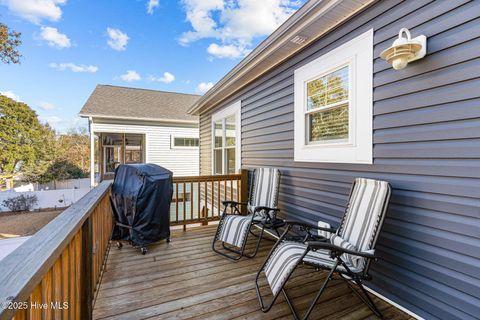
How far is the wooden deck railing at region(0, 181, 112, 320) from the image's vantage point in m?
0.69

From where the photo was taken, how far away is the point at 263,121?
177 inches

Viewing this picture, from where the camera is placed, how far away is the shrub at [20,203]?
10523 millimetres

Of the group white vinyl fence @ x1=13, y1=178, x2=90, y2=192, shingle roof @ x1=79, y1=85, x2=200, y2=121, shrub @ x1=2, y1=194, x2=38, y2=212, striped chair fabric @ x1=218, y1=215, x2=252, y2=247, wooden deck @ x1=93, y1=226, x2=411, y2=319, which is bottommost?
shrub @ x1=2, y1=194, x2=38, y2=212

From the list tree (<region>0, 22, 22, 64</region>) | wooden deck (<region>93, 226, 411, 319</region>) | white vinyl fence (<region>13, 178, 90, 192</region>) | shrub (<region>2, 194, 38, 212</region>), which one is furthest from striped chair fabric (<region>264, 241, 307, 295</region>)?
white vinyl fence (<region>13, 178, 90, 192</region>)

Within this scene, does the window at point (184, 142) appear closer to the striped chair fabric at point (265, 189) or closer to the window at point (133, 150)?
the window at point (133, 150)

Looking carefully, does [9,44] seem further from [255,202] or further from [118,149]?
[118,149]

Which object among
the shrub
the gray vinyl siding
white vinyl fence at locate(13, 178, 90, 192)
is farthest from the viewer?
white vinyl fence at locate(13, 178, 90, 192)

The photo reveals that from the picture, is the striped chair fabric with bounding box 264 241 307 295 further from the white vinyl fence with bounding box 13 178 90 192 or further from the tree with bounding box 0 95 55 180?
the tree with bounding box 0 95 55 180

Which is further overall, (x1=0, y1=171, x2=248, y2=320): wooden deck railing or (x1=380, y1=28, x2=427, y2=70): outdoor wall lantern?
(x1=380, y1=28, x2=427, y2=70): outdoor wall lantern

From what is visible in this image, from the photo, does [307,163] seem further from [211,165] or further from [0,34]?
[0,34]

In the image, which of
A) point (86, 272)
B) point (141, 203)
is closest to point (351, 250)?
point (86, 272)

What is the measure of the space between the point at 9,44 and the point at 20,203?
7.24m

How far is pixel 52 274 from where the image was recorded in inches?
43.4

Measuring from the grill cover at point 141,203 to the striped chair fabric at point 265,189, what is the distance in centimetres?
133
